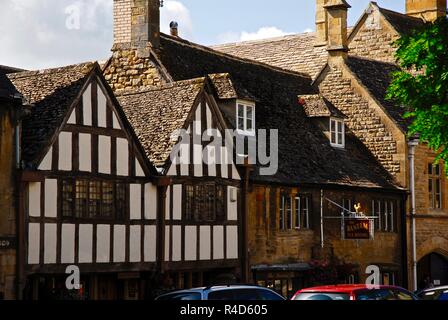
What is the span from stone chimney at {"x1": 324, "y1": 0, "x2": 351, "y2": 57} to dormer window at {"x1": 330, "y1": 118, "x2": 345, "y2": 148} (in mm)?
3586

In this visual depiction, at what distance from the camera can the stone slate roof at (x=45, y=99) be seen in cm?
2092

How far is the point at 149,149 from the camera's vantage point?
24781mm

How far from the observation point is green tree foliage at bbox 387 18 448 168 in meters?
24.1

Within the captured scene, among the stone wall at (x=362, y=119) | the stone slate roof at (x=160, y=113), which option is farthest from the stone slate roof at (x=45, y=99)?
the stone wall at (x=362, y=119)

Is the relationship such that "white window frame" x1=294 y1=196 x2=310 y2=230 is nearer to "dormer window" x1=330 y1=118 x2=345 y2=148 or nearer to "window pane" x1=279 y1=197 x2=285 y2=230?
"window pane" x1=279 y1=197 x2=285 y2=230

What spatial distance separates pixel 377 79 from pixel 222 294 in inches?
890

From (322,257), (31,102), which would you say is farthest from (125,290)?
(322,257)

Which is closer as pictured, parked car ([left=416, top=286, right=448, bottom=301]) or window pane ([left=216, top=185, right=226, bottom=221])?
parked car ([left=416, top=286, right=448, bottom=301])

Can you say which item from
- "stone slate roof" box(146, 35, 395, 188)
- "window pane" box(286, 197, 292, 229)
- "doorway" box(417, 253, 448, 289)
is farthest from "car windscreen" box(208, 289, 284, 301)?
"doorway" box(417, 253, 448, 289)

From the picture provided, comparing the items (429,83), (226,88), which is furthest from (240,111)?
(429,83)

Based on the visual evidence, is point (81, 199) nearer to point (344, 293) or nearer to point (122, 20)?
point (344, 293)

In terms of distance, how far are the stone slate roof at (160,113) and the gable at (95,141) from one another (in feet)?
4.44

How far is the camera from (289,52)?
1578 inches

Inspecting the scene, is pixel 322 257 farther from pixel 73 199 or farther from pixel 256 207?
pixel 73 199
